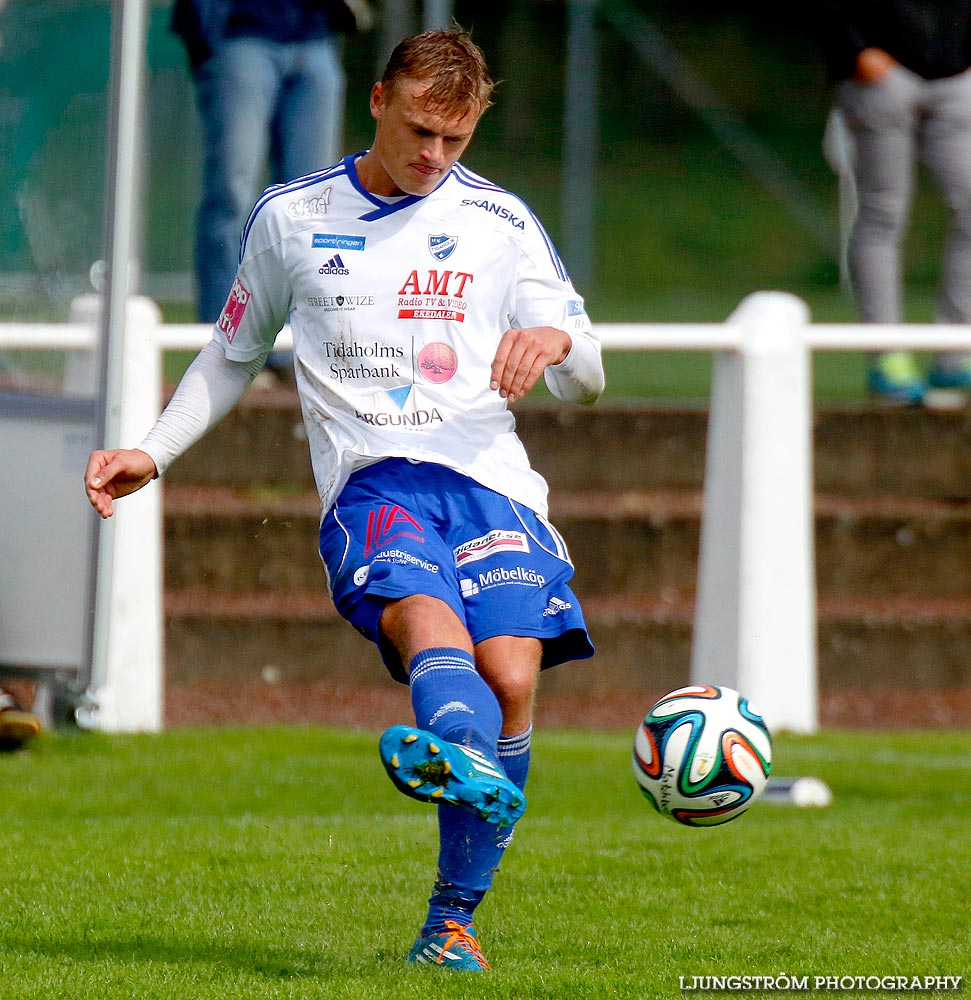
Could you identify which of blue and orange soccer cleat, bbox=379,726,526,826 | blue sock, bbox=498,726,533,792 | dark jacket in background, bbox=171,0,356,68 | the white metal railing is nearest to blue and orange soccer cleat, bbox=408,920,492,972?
blue sock, bbox=498,726,533,792

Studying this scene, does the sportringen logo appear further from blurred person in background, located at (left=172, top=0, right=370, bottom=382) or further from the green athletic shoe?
the green athletic shoe

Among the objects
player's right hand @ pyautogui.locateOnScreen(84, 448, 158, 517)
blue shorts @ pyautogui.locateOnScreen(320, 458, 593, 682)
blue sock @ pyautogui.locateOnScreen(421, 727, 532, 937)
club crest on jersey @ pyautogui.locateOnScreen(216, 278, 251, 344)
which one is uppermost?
club crest on jersey @ pyautogui.locateOnScreen(216, 278, 251, 344)

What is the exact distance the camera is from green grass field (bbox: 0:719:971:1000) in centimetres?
466

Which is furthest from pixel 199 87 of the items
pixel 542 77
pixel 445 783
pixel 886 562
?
pixel 542 77

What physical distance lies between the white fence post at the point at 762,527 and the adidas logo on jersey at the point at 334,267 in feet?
14.4

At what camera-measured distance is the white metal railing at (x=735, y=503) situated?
8602 millimetres

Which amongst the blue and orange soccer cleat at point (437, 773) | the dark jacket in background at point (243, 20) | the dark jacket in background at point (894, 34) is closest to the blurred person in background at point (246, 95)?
the dark jacket in background at point (243, 20)

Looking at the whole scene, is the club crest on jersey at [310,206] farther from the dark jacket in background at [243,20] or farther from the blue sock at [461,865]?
the dark jacket in background at [243,20]

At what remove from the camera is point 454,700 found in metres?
4.37

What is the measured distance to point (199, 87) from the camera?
9367 mm

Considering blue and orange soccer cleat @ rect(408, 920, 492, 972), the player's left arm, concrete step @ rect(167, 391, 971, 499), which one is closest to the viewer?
blue and orange soccer cleat @ rect(408, 920, 492, 972)

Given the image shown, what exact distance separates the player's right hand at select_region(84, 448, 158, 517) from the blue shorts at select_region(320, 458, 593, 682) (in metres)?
0.47

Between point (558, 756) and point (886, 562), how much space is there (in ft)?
9.39

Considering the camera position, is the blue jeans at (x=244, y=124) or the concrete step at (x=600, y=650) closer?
the blue jeans at (x=244, y=124)
